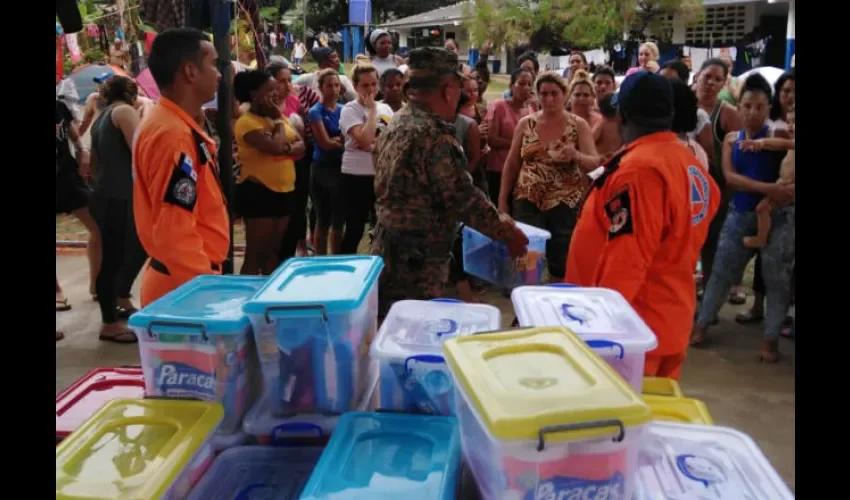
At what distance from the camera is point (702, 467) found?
61.9 inches

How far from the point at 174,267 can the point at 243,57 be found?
25.7 feet

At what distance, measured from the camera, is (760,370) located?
4.47 metres

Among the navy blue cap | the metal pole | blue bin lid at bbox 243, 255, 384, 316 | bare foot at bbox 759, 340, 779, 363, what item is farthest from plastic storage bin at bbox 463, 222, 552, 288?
bare foot at bbox 759, 340, 779, 363

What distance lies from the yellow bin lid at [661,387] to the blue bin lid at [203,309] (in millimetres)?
1322

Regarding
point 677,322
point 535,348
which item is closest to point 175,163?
point 535,348

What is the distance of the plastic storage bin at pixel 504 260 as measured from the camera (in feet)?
12.4

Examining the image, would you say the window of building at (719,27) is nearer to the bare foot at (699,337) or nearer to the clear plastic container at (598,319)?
the bare foot at (699,337)

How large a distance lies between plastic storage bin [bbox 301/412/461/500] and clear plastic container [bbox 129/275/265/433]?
343 mm

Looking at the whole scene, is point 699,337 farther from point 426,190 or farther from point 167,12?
point 167,12

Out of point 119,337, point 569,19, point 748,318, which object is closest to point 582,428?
point 119,337

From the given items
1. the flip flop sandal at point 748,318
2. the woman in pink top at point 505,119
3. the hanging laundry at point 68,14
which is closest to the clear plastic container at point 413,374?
the hanging laundry at point 68,14

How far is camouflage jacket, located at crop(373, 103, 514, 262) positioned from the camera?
296 centimetres

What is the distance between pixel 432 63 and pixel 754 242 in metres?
2.88
